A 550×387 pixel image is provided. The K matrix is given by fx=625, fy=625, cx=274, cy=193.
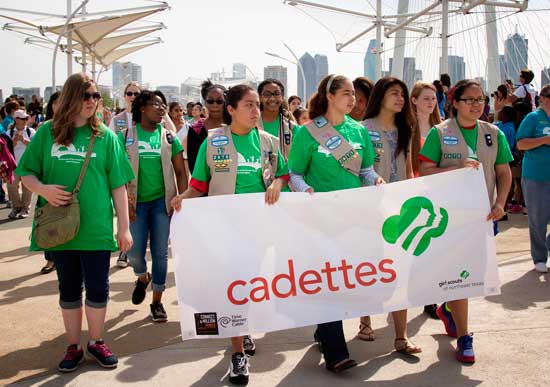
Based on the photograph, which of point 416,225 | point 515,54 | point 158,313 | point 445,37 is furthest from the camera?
point 515,54

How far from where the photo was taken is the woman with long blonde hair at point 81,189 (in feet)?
14.2

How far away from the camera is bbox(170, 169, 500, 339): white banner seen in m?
4.18

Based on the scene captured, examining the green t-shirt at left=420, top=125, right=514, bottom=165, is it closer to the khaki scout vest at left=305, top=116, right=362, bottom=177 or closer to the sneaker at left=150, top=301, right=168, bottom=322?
the khaki scout vest at left=305, top=116, right=362, bottom=177

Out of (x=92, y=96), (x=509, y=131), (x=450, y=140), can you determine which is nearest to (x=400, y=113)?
(x=450, y=140)

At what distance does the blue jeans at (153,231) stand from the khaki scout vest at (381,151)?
1972mm

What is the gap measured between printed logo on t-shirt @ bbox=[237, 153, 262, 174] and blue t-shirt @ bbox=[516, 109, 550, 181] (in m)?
3.81

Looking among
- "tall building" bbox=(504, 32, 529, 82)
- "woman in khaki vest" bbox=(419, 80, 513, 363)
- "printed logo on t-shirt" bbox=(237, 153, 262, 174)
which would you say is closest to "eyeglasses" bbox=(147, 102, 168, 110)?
"printed logo on t-shirt" bbox=(237, 153, 262, 174)

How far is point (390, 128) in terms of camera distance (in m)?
4.91

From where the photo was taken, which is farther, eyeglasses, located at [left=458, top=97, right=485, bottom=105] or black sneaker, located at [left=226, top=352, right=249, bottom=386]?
eyeglasses, located at [left=458, top=97, right=485, bottom=105]

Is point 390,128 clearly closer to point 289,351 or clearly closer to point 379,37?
point 289,351

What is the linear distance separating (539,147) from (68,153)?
5.02 metres

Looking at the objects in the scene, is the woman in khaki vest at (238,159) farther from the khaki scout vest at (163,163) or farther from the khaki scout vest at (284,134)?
the khaki scout vest at (284,134)

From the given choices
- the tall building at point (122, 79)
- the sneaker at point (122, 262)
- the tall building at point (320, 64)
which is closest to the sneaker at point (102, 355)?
the sneaker at point (122, 262)

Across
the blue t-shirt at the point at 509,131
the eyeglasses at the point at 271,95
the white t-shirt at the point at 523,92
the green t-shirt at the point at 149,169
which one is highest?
the white t-shirt at the point at 523,92
